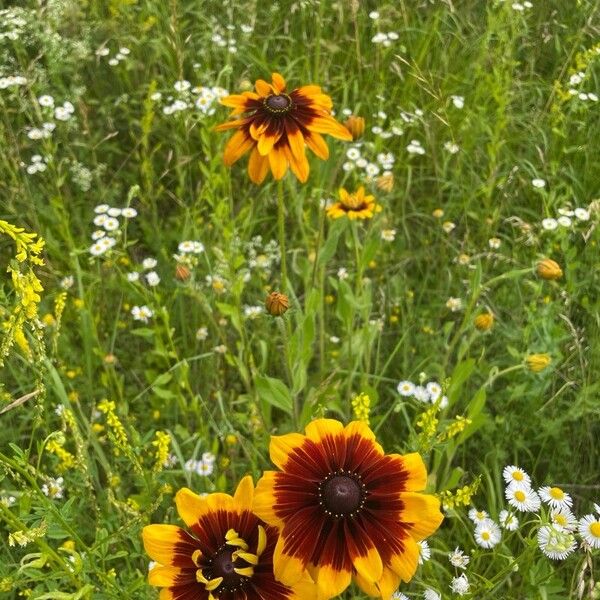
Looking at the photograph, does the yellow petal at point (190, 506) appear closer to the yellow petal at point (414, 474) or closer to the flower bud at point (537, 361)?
the yellow petal at point (414, 474)

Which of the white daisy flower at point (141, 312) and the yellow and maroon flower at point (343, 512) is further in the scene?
the white daisy flower at point (141, 312)

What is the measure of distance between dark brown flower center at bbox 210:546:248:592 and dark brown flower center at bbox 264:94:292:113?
35.0 inches

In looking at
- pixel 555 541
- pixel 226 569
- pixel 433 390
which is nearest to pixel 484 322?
pixel 433 390

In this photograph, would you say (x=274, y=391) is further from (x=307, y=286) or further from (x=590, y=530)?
(x=590, y=530)

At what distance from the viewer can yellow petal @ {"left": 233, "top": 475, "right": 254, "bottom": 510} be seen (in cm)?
98

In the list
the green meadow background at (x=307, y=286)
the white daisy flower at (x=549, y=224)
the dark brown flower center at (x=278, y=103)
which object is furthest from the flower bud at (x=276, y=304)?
the white daisy flower at (x=549, y=224)

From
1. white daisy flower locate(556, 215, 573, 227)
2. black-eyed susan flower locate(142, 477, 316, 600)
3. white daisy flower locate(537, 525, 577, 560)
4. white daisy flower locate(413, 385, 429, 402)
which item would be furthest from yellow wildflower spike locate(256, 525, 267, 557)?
white daisy flower locate(556, 215, 573, 227)

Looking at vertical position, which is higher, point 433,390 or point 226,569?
point 226,569

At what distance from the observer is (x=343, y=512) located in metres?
0.90

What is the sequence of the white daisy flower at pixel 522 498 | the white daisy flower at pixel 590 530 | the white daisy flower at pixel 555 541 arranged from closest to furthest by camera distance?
the white daisy flower at pixel 555 541 → the white daisy flower at pixel 590 530 → the white daisy flower at pixel 522 498

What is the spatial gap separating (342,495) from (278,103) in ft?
2.91

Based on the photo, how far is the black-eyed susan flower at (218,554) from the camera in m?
0.93

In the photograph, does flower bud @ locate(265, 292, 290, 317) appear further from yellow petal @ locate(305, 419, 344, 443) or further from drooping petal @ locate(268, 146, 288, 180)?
yellow petal @ locate(305, 419, 344, 443)

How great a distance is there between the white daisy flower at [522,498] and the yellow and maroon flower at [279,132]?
69 cm
